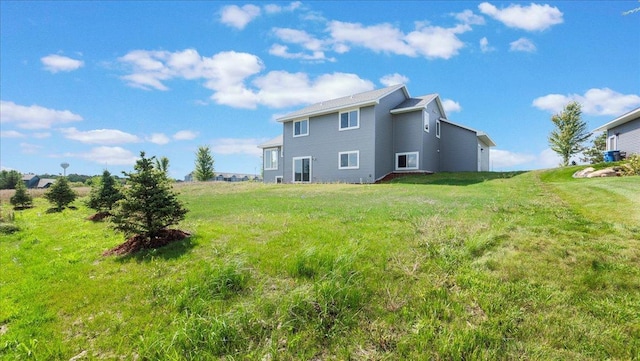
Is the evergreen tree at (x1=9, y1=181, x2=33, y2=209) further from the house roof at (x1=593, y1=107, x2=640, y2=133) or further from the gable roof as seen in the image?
the house roof at (x1=593, y1=107, x2=640, y2=133)

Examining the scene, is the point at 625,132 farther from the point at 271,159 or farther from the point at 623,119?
the point at 271,159

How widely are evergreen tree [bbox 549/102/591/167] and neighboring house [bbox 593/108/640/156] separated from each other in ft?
32.7

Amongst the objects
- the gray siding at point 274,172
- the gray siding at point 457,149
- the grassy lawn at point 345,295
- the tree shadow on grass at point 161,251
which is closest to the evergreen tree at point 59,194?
the grassy lawn at point 345,295

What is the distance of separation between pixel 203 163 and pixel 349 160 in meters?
29.8

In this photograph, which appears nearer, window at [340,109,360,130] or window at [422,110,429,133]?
window at [340,109,360,130]

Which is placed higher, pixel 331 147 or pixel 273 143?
pixel 273 143

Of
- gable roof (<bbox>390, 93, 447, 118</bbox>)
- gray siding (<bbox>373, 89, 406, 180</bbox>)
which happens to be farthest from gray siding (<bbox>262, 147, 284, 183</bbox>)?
gable roof (<bbox>390, 93, 447, 118</bbox>)

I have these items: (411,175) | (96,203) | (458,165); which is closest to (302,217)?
(96,203)

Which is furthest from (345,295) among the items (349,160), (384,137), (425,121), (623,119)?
(623,119)

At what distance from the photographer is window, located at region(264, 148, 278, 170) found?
30.0m

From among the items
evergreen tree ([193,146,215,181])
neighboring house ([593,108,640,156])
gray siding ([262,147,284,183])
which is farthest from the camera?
evergreen tree ([193,146,215,181])

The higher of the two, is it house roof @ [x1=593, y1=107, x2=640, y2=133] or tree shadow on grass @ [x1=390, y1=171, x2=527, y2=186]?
house roof @ [x1=593, y1=107, x2=640, y2=133]

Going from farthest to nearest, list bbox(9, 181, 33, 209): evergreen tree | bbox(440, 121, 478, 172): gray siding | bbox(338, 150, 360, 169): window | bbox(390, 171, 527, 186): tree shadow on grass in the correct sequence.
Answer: bbox(440, 121, 478, 172): gray siding
bbox(338, 150, 360, 169): window
bbox(390, 171, 527, 186): tree shadow on grass
bbox(9, 181, 33, 209): evergreen tree

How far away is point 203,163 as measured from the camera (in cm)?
4578
